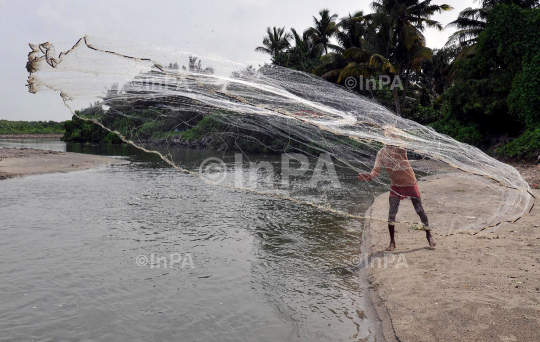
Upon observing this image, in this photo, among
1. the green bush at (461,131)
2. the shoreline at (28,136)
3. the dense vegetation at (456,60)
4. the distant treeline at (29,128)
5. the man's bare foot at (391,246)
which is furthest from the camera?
the distant treeline at (29,128)

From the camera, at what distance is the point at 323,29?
32625mm

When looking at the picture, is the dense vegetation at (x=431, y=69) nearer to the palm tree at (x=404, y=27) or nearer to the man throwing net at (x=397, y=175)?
the palm tree at (x=404, y=27)

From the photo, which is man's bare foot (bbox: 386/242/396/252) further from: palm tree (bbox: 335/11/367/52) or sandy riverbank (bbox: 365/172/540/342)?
palm tree (bbox: 335/11/367/52)

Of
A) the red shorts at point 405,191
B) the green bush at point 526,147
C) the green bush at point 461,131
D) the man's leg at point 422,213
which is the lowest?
the man's leg at point 422,213

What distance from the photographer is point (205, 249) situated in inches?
266

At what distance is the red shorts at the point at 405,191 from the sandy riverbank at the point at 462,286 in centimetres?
89

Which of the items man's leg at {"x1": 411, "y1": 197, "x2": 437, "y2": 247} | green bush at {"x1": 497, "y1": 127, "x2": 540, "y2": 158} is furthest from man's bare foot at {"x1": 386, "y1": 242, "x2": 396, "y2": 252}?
green bush at {"x1": 497, "y1": 127, "x2": 540, "y2": 158}

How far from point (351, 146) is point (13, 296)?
16.4 ft

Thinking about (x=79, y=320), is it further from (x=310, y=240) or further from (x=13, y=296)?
(x=310, y=240)

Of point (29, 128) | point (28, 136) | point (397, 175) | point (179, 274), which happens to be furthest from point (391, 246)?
point (29, 128)

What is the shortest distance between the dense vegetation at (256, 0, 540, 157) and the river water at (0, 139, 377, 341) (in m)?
12.1

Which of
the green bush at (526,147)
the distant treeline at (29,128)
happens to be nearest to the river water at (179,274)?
the green bush at (526,147)

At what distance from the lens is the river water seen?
13.4ft

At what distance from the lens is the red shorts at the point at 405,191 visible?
5.43m
